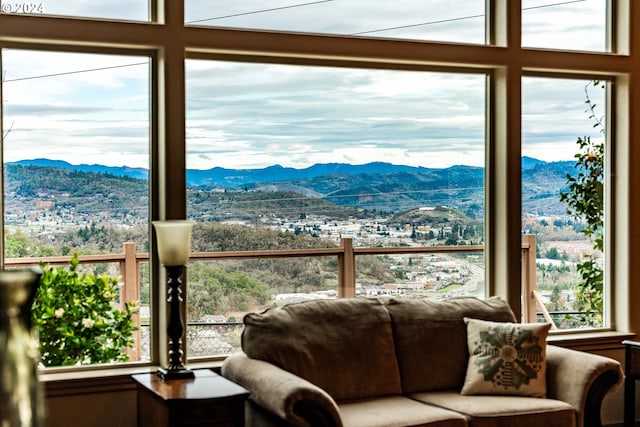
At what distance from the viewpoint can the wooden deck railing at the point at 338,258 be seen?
454 centimetres

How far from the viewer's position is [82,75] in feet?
14.8

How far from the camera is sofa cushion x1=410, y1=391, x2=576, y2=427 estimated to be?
4070 millimetres

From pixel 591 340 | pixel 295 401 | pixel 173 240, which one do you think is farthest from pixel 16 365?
pixel 591 340

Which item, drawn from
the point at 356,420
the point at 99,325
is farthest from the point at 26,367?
the point at 99,325

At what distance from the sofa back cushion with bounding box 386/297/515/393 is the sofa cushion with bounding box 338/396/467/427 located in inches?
11.5

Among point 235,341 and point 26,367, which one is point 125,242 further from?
point 26,367

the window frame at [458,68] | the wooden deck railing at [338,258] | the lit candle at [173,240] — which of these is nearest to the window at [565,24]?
the window frame at [458,68]

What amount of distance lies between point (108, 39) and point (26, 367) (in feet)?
11.6

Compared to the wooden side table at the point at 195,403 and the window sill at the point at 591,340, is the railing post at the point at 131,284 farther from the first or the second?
the window sill at the point at 591,340

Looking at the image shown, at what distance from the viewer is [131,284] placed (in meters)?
4.58

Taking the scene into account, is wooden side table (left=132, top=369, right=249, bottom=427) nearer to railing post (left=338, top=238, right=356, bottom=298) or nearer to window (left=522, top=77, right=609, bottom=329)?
railing post (left=338, top=238, right=356, bottom=298)

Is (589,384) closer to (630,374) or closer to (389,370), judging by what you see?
(630,374)

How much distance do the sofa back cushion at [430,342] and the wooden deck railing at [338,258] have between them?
0.41 meters

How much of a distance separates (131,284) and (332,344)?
1121 millimetres
